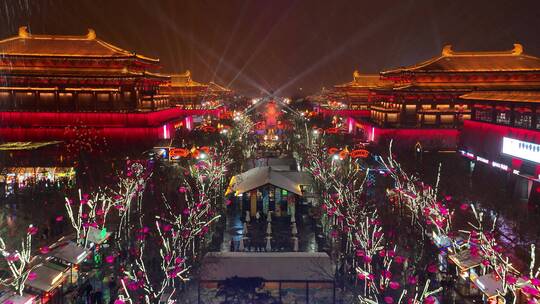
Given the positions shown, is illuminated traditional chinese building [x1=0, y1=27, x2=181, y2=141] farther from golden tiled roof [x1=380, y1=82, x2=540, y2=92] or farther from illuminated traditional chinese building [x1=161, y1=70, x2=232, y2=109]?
illuminated traditional chinese building [x1=161, y1=70, x2=232, y2=109]

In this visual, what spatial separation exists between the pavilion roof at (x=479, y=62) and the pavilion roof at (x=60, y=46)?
3006 centimetres

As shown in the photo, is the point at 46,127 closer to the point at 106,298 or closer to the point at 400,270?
the point at 106,298

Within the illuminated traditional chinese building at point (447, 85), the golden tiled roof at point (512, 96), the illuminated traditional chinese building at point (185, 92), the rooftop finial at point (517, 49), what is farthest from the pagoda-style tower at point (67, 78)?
the rooftop finial at point (517, 49)

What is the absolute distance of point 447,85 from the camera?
4600 cm

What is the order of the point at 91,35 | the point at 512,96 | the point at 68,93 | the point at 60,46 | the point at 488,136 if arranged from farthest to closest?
the point at 91,35, the point at 60,46, the point at 68,93, the point at 488,136, the point at 512,96

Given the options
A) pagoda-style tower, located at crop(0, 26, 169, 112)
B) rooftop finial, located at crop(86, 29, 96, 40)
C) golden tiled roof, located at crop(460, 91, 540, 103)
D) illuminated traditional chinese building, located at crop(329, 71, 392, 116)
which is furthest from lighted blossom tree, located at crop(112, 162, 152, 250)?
illuminated traditional chinese building, located at crop(329, 71, 392, 116)

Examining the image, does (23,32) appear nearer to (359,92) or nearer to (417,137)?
(417,137)

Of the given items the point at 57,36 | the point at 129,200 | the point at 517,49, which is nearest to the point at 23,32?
the point at 57,36

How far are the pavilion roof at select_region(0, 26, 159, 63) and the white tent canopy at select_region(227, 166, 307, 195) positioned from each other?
19.6m

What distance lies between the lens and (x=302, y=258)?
663 inches

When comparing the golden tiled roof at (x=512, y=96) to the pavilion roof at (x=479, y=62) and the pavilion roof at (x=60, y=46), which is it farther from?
the pavilion roof at (x=60, y=46)

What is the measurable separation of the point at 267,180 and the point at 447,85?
28.5 metres

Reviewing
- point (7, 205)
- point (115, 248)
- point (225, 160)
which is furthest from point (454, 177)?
point (7, 205)

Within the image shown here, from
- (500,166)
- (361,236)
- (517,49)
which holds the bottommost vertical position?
(361,236)
